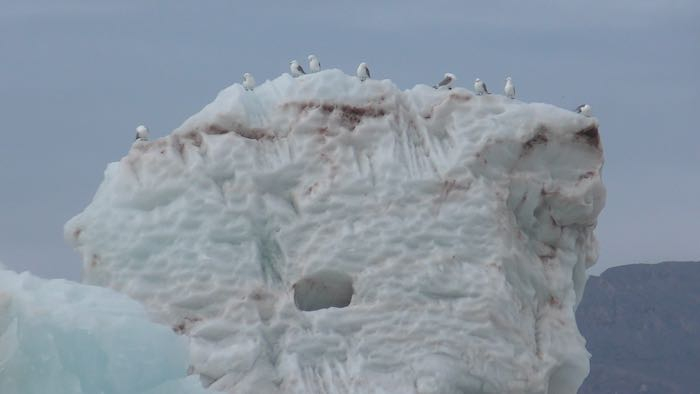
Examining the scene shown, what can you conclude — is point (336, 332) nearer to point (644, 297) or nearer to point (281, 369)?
point (281, 369)

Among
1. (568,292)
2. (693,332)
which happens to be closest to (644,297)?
(693,332)

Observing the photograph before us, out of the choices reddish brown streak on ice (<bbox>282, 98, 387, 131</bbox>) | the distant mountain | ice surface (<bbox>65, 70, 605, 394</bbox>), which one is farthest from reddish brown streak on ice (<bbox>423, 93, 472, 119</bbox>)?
the distant mountain

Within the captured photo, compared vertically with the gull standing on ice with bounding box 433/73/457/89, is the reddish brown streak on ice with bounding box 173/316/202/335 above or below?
below

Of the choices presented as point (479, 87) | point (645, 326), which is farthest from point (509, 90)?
point (645, 326)

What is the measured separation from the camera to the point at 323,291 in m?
21.9

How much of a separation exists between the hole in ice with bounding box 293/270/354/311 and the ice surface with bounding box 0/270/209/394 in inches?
284

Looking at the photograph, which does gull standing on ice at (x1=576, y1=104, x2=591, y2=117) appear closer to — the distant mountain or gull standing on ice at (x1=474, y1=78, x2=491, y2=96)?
gull standing on ice at (x1=474, y1=78, x2=491, y2=96)

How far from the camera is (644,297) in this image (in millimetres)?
130000

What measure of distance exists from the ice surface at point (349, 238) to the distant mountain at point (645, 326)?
102332mm

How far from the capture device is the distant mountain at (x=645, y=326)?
12575 centimetres

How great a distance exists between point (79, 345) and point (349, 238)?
828 centimetres

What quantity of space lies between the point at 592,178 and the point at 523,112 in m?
1.37

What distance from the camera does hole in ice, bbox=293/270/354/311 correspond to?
21.5 meters

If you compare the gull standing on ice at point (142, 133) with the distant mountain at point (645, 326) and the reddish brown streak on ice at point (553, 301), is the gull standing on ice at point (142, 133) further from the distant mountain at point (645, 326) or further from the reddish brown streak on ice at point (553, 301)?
the distant mountain at point (645, 326)
